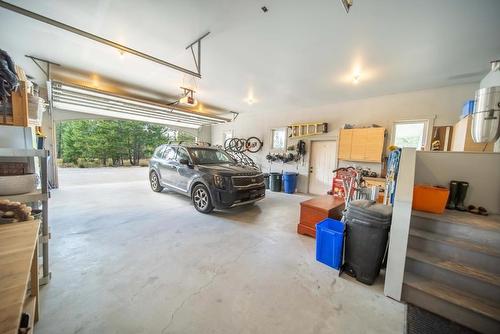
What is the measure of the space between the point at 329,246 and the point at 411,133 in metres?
4.54

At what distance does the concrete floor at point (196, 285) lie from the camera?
1533mm

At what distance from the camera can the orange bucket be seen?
6.64ft

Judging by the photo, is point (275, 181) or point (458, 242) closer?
point (458, 242)

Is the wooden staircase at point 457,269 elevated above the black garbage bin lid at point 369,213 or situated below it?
below

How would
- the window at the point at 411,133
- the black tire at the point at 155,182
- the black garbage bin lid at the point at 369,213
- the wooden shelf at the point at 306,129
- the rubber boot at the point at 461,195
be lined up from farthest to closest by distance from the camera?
1. the wooden shelf at the point at 306,129
2. the black tire at the point at 155,182
3. the window at the point at 411,133
4. the rubber boot at the point at 461,195
5. the black garbage bin lid at the point at 369,213

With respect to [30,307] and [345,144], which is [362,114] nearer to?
[345,144]

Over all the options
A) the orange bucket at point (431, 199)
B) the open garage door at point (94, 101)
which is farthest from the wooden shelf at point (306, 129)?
the orange bucket at point (431, 199)

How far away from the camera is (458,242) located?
180 cm

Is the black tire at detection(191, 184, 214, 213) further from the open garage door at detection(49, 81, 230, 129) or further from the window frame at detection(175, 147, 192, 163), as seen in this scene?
the open garage door at detection(49, 81, 230, 129)

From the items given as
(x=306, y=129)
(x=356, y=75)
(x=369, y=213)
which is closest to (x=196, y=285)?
(x=369, y=213)

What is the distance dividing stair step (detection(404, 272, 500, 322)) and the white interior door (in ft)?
14.9

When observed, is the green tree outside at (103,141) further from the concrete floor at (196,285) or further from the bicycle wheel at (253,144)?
the concrete floor at (196,285)

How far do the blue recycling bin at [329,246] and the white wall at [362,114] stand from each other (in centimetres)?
433

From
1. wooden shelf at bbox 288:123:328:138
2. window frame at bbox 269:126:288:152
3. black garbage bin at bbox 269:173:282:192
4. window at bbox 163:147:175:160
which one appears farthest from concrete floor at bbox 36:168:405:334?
window frame at bbox 269:126:288:152
